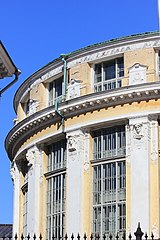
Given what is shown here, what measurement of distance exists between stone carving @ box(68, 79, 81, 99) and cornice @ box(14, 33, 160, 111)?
1038mm

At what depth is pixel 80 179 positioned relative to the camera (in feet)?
127

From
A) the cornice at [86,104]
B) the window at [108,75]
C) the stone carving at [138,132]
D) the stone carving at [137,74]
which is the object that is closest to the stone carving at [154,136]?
the stone carving at [138,132]

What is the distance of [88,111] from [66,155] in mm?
2765

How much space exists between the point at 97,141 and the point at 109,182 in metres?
2.26

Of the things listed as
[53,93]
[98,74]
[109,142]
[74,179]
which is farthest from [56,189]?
[98,74]

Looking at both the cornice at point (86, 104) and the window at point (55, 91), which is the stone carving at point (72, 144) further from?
the window at point (55, 91)

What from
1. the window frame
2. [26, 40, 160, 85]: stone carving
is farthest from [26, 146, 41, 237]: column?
[26, 40, 160, 85]: stone carving

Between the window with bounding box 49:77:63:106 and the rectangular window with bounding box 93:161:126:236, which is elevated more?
the window with bounding box 49:77:63:106

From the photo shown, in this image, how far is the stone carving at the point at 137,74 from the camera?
3741cm

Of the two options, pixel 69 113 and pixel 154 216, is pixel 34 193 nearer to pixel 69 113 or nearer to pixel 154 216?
pixel 69 113

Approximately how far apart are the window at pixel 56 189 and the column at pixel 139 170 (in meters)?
4.57

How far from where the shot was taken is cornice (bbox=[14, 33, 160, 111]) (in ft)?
124

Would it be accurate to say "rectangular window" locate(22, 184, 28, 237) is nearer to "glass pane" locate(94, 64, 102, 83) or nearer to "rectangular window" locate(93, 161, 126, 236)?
"rectangular window" locate(93, 161, 126, 236)

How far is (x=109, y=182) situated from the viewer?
38.2 meters
